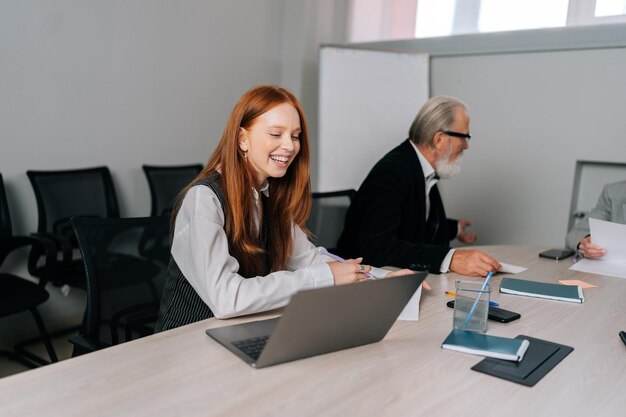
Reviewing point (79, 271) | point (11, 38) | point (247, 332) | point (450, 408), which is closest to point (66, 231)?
point (79, 271)

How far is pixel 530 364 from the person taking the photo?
4.23 feet

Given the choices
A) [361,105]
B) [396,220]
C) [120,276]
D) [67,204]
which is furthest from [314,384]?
[361,105]

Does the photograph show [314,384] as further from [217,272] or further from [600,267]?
[600,267]

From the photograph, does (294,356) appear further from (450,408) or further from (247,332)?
(450,408)

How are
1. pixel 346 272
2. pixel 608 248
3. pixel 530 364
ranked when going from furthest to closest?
pixel 608 248, pixel 346 272, pixel 530 364

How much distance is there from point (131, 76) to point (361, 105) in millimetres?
1406

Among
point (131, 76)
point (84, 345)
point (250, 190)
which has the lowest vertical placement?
point (84, 345)

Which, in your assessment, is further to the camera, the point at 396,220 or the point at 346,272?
the point at 396,220

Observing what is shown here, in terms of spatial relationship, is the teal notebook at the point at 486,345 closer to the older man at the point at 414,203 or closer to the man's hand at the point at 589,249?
the older man at the point at 414,203

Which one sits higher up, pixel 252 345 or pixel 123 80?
pixel 123 80

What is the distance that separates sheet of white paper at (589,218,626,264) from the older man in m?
0.53

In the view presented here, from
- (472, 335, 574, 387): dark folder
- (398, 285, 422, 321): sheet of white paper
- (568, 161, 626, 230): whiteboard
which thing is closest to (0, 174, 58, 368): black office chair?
(398, 285, 422, 321): sheet of white paper

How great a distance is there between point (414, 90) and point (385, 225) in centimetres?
187

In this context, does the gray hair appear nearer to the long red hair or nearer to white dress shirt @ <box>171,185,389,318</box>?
the long red hair
